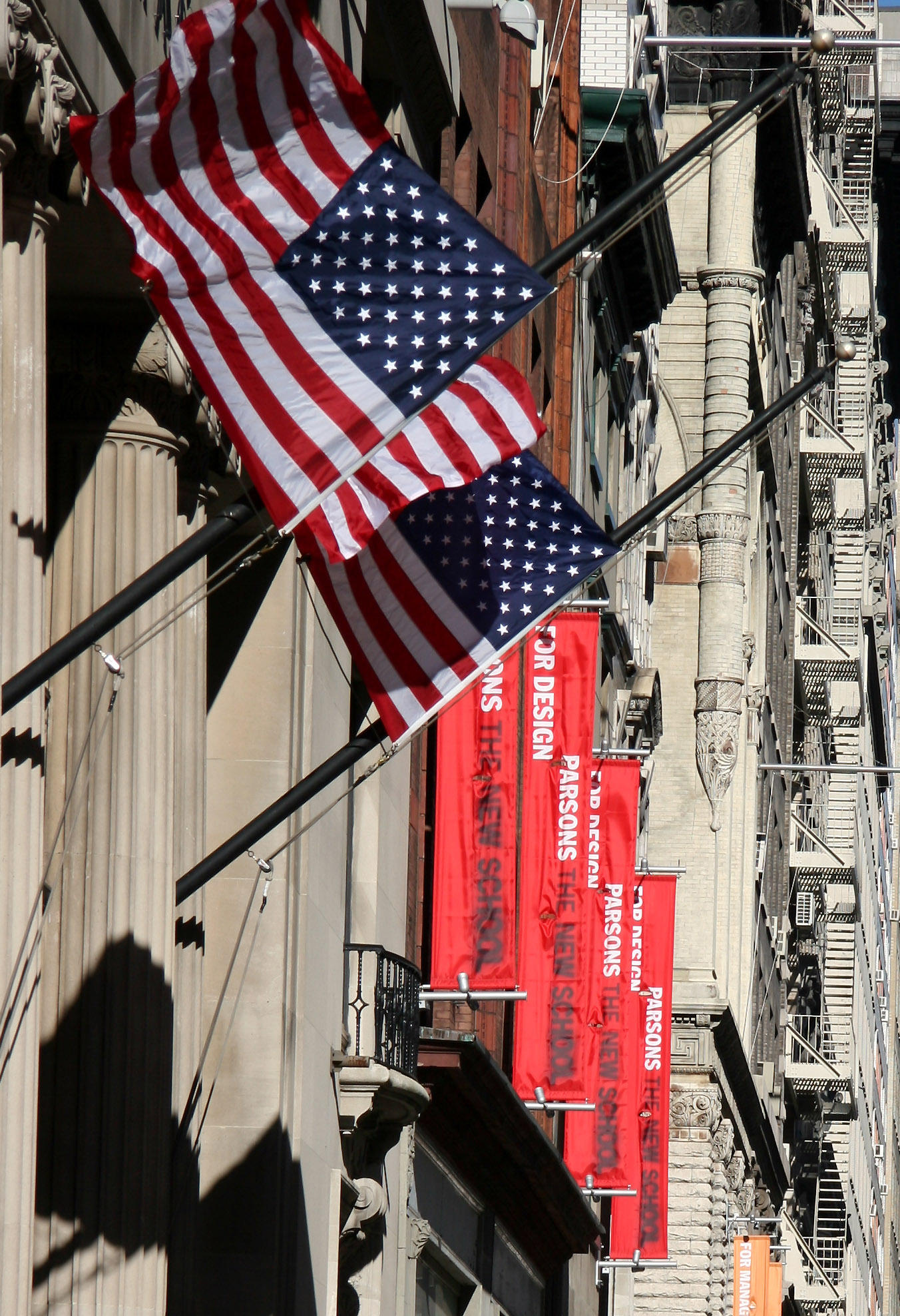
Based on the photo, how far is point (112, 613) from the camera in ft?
35.6

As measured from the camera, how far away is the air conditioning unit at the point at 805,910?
3191 inches

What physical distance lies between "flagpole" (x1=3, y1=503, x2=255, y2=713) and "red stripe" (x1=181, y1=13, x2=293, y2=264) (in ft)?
4.23

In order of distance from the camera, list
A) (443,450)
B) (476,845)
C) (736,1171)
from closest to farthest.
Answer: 1. (443,450)
2. (476,845)
3. (736,1171)

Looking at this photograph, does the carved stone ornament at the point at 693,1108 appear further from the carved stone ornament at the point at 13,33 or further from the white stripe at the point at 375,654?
the carved stone ornament at the point at 13,33

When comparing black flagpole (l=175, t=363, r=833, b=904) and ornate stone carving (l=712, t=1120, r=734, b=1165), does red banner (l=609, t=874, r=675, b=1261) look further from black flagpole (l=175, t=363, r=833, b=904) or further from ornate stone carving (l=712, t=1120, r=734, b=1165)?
black flagpole (l=175, t=363, r=833, b=904)

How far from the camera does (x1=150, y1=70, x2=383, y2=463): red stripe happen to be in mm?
11164

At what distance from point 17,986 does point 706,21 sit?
173 feet

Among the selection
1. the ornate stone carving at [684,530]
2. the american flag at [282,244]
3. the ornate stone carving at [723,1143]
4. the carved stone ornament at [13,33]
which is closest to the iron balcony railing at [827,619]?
the ornate stone carving at [684,530]

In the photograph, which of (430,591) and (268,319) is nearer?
(268,319)

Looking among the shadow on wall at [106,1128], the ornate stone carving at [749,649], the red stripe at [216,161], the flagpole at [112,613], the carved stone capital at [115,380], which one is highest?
the ornate stone carving at [749,649]

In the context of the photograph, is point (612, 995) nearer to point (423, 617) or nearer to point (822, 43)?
point (423, 617)

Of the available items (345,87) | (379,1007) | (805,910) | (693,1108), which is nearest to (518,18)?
(379,1007)

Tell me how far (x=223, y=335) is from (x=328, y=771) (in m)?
3.37

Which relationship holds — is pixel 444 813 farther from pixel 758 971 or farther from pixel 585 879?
pixel 758 971
